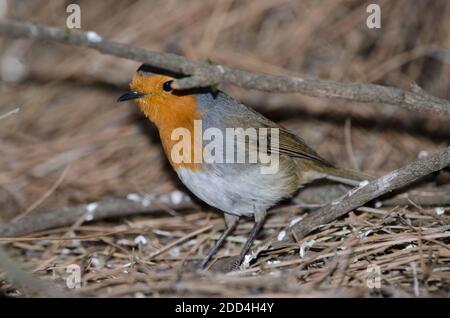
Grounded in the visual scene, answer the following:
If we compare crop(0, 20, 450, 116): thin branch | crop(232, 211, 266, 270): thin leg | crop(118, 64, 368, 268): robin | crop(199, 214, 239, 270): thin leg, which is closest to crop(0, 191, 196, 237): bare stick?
crop(199, 214, 239, 270): thin leg

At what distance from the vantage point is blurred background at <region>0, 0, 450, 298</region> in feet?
18.4

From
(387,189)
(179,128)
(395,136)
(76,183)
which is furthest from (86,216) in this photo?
(395,136)

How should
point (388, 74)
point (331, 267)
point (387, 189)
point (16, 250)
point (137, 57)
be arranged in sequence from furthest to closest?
point (388, 74) < point (16, 250) < point (387, 189) < point (331, 267) < point (137, 57)

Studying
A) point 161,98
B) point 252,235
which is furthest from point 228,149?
point 252,235

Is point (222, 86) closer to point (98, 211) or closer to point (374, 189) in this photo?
point (98, 211)

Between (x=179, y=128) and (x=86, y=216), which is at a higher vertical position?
(x=179, y=128)

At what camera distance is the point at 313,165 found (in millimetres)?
4992

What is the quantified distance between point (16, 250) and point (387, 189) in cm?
297

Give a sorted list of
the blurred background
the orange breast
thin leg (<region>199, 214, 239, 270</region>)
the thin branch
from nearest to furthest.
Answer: the thin branch → the orange breast → thin leg (<region>199, 214, 239, 270</region>) → the blurred background

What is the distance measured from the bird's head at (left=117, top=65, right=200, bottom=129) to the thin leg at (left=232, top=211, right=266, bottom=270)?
0.97 m

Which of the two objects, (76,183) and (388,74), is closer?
(76,183)

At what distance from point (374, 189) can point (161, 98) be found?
67.5 inches

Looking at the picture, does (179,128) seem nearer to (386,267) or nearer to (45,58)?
(386,267)

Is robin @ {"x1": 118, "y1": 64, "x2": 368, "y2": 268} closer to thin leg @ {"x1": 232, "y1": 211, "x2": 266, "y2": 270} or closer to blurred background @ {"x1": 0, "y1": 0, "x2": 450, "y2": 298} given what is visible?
thin leg @ {"x1": 232, "y1": 211, "x2": 266, "y2": 270}
